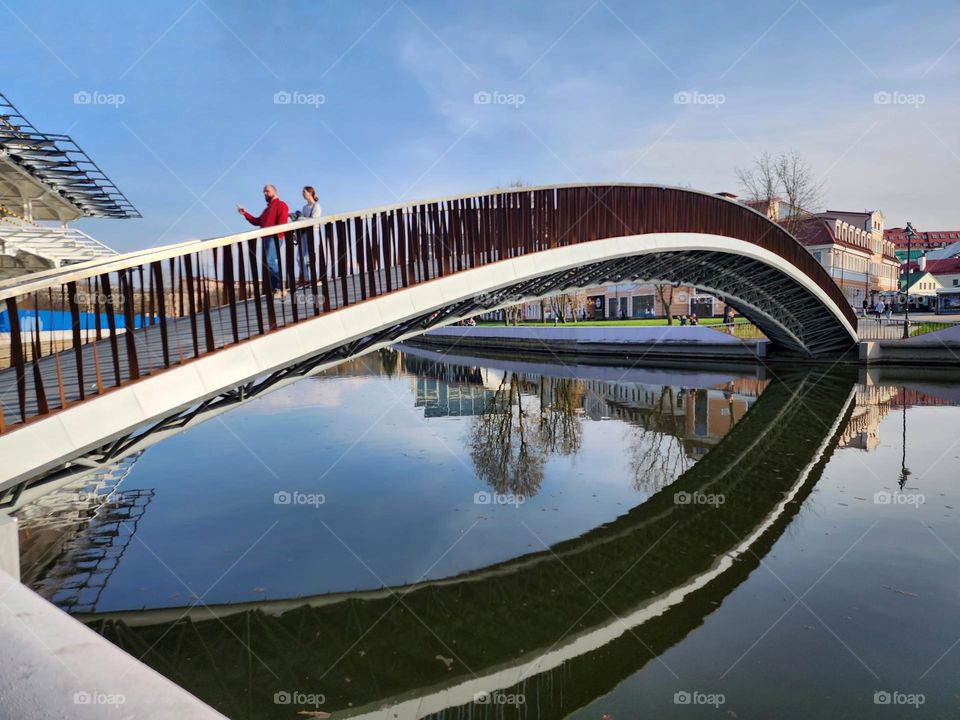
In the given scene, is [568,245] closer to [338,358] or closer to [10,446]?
[338,358]

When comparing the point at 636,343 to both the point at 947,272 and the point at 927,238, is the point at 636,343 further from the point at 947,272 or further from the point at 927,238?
the point at 927,238

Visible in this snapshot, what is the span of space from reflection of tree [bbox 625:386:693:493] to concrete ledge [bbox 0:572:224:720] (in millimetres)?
9996

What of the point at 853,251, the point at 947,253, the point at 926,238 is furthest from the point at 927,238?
the point at 853,251

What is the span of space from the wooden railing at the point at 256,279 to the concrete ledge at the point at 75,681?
10.2 ft

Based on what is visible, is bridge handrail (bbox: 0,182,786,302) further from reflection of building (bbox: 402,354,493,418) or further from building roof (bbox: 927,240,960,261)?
building roof (bbox: 927,240,960,261)

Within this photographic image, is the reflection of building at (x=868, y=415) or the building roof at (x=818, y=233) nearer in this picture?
the reflection of building at (x=868, y=415)

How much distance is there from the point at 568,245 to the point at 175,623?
9226mm

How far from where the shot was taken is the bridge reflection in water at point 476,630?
539 cm

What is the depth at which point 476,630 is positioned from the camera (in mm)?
6402

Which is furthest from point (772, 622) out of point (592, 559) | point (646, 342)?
point (646, 342)

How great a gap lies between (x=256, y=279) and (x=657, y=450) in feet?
31.7

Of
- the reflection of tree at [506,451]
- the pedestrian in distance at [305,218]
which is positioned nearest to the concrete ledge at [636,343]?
the reflection of tree at [506,451]

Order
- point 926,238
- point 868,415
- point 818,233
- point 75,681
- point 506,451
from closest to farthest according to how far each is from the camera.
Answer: point 75,681 < point 506,451 < point 868,415 < point 818,233 < point 926,238

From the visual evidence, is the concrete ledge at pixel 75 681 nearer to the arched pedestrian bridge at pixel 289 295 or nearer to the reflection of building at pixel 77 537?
the arched pedestrian bridge at pixel 289 295
